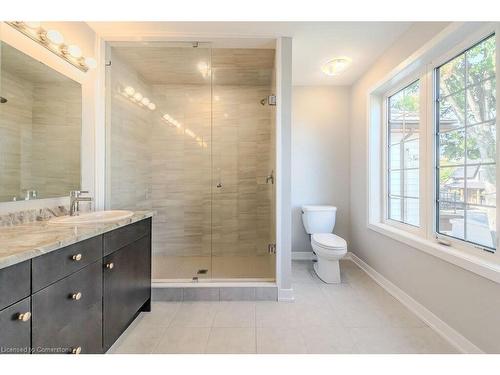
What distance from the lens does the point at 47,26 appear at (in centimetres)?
162

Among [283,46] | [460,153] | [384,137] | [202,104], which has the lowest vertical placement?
[460,153]

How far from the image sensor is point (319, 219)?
2.88 metres

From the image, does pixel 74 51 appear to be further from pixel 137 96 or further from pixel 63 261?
pixel 63 261

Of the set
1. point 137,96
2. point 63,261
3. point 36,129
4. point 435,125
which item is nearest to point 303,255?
point 435,125

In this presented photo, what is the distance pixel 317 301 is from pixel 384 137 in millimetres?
1850

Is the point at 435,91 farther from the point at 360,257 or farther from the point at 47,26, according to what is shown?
the point at 47,26

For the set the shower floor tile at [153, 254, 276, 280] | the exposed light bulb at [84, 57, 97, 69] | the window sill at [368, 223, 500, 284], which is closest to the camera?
the window sill at [368, 223, 500, 284]

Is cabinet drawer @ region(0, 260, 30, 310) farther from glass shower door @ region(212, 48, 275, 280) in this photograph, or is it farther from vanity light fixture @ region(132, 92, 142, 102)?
vanity light fixture @ region(132, 92, 142, 102)

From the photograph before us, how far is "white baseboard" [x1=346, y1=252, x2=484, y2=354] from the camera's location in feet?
4.79

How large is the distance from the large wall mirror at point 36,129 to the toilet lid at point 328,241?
226cm

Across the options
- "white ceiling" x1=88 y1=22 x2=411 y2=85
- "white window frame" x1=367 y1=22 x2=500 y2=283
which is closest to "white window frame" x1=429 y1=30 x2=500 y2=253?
"white window frame" x1=367 y1=22 x2=500 y2=283

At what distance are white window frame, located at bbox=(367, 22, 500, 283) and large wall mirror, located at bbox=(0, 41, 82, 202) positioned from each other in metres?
2.67
